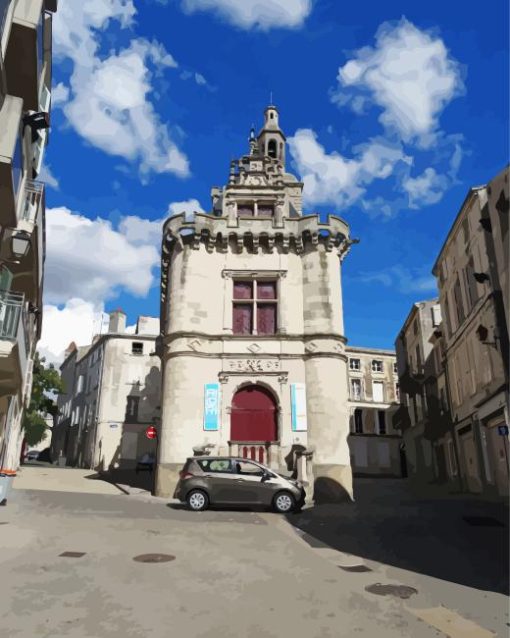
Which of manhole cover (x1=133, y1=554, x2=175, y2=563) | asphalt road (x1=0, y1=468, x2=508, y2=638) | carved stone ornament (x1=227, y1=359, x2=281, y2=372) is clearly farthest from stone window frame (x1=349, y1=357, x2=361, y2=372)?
manhole cover (x1=133, y1=554, x2=175, y2=563)

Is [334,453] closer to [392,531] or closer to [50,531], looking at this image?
[392,531]

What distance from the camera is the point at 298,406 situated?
21500 millimetres

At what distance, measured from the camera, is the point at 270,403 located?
2188 cm

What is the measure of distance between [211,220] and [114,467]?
23.1m

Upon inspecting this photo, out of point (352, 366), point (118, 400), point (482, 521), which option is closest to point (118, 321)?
point (118, 400)

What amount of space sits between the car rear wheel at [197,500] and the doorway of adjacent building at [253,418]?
5.77 meters

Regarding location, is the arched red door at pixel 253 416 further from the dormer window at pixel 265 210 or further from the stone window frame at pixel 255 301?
the dormer window at pixel 265 210

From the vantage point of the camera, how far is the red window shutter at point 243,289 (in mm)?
24078

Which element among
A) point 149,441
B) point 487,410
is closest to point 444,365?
point 487,410

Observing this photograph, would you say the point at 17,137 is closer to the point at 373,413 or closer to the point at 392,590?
the point at 392,590

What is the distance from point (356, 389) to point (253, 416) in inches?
1247

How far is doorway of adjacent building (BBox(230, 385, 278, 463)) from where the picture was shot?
2148 cm

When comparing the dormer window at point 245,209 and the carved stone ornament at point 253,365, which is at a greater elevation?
the dormer window at point 245,209

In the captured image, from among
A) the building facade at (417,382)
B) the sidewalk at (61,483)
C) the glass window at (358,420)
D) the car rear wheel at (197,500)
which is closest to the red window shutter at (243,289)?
the sidewalk at (61,483)
